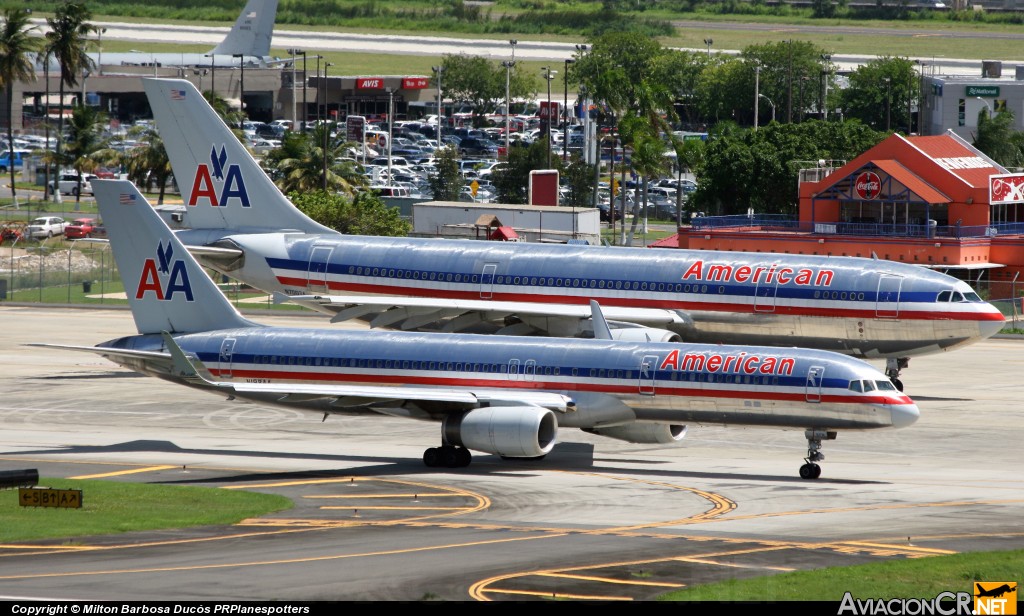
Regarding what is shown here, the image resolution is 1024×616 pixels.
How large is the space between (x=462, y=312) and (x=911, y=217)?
42.6 m

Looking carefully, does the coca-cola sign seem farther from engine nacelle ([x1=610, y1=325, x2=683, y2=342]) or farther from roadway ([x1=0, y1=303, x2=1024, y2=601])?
engine nacelle ([x1=610, y1=325, x2=683, y2=342])

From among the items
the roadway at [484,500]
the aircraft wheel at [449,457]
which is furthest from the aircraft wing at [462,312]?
the aircraft wheel at [449,457]

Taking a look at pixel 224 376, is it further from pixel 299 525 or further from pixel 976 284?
pixel 976 284

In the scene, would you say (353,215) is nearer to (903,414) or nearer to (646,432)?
(646,432)

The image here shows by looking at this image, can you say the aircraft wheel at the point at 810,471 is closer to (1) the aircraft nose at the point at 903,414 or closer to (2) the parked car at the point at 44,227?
(1) the aircraft nose at the point at 903,414

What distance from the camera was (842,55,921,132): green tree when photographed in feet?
559

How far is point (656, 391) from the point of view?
143 ft

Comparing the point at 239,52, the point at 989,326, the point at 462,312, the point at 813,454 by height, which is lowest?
the point at 813,454

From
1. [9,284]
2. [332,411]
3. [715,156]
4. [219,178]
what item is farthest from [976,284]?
[9,284]

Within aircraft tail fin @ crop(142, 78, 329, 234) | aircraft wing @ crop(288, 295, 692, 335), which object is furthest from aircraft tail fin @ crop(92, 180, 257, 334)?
aircraft tail fin @ crop(142, 78, 329, 234)

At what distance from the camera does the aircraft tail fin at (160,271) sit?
49250mm

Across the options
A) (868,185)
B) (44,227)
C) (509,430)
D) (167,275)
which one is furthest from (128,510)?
(44,227)

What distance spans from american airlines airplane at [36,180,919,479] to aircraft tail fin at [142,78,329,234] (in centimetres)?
1606

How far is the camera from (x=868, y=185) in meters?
93.5
